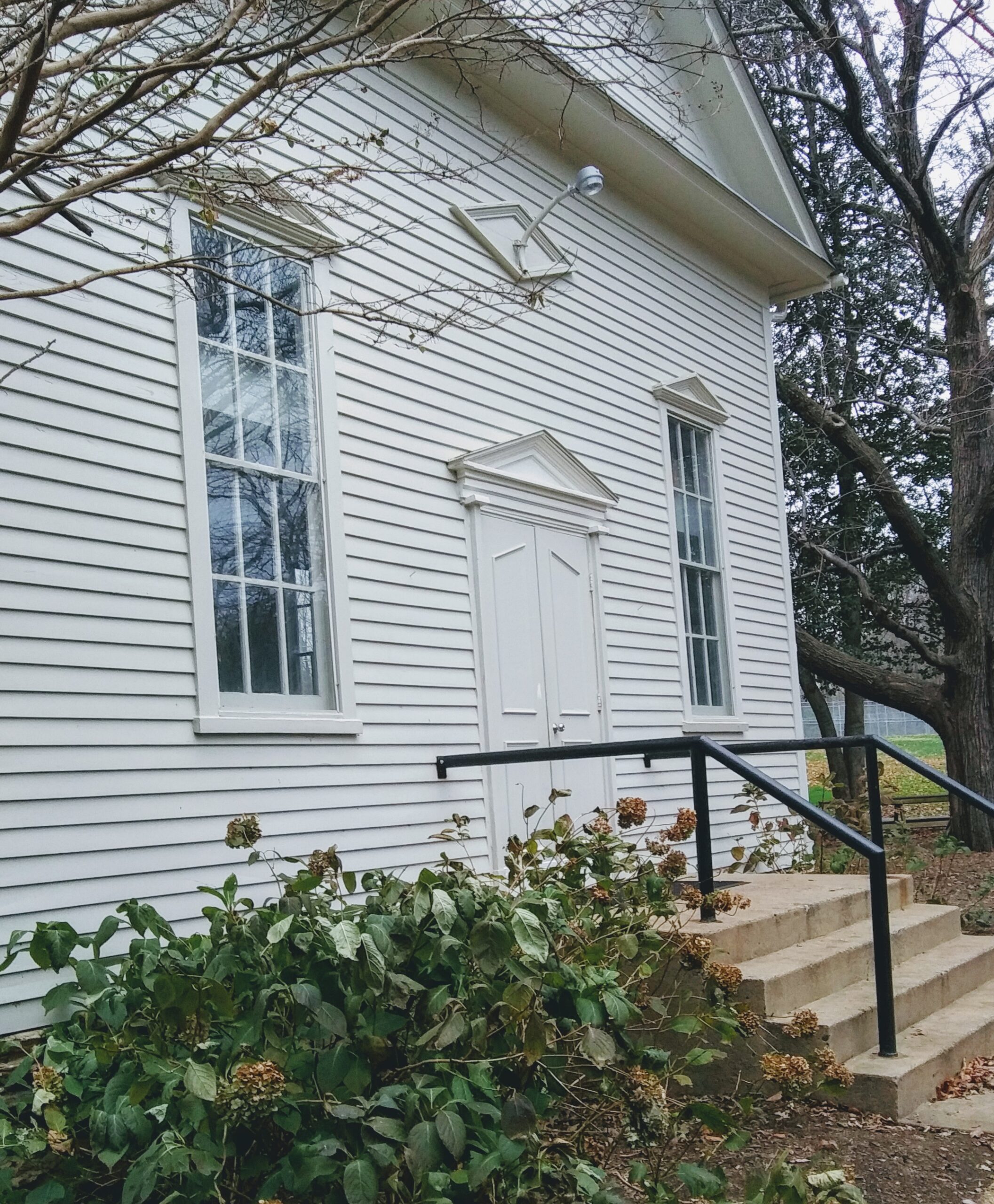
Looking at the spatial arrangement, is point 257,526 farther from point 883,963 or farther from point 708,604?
point 708,604

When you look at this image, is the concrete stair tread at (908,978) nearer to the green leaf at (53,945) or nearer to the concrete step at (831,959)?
the concrete step at (831,959)

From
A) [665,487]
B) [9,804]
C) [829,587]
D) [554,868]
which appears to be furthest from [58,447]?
[829,587]

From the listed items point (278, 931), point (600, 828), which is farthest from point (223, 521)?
point (278, 931)

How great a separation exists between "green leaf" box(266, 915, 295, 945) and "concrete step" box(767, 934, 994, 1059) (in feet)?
7.12

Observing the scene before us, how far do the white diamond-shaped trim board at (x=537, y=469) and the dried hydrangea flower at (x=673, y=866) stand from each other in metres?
3.62

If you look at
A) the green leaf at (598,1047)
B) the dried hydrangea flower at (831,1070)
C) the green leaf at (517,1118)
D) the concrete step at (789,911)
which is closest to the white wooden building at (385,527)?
the concrete step at (789,911)

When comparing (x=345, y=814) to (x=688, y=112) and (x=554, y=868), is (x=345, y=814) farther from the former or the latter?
(x=688, y=112)

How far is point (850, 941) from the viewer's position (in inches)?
221

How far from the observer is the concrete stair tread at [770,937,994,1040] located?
4730 millimetres

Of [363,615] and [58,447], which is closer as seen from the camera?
[58,447]

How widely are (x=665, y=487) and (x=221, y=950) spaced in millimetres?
6354

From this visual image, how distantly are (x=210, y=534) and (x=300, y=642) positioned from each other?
2.35 ft

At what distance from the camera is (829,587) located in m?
20.5

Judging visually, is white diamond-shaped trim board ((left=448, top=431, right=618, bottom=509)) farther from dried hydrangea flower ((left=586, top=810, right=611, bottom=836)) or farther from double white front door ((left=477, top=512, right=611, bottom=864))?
dried hydrangea flower ((left=586, top=810, right=611, bottom=836))
